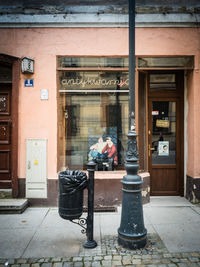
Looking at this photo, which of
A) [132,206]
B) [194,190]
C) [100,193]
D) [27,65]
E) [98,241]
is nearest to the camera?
[132,206]

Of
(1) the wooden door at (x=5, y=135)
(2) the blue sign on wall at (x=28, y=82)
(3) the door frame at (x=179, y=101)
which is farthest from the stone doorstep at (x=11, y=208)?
(3) the door frame at (x=179, y=101)

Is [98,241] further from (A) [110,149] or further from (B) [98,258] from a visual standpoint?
(A) [110,149]

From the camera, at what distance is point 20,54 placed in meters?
6.04

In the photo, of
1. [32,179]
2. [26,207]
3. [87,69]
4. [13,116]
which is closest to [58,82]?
[87,69]

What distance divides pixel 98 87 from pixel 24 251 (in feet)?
13.4

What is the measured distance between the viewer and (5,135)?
21.0ft

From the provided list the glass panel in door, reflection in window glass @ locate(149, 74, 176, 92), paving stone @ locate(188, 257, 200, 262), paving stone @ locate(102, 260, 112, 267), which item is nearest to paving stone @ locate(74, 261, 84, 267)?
paving stone @ locate(102, 260, 112, 267)

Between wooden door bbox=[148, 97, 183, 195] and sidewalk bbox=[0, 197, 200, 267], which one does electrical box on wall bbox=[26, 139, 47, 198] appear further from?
wooden door bbox=[148, 97, 183, 195]

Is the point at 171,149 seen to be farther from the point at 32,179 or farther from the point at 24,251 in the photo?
the point at 24,251

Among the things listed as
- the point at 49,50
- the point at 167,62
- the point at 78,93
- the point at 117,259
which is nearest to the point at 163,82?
the point at 167,62

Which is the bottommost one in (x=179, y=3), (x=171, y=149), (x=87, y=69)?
(x=171, y=149)

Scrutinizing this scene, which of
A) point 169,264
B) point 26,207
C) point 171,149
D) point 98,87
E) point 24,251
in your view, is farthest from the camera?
point 171,149

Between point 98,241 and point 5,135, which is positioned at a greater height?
point 5,135

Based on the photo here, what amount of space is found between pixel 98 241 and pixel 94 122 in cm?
307
